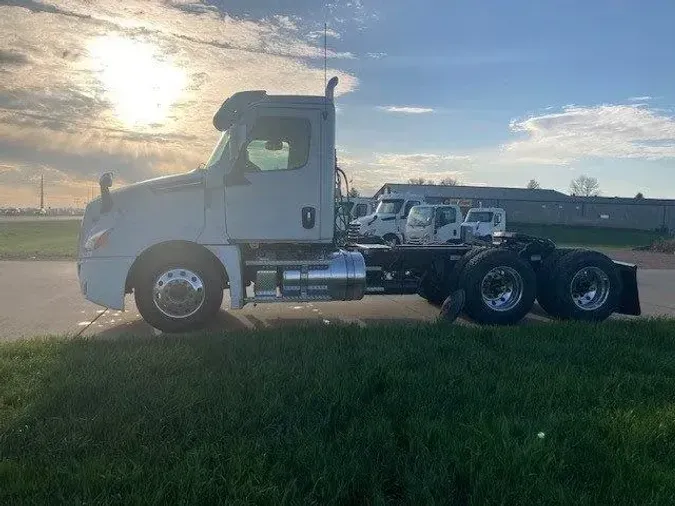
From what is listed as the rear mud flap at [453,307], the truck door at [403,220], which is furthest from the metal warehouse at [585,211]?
the rear mud flap at [453,307]

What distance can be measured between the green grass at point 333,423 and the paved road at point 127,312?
1.66 meters

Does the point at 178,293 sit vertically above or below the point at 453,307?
above

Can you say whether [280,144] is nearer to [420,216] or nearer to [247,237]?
[247,237]

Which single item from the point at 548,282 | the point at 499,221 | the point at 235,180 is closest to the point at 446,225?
the point at 499,221

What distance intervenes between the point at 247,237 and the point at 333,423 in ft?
12.9

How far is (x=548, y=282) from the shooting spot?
8.67 metres

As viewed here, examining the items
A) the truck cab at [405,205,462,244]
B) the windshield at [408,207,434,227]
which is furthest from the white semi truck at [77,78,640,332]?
the windshield at [408,207,434,227]

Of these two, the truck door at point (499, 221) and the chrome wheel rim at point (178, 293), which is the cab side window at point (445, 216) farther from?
the chrome wheel rim at point (178, 293)

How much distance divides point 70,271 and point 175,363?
10029 mm

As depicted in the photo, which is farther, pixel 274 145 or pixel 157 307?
pixel 274 145

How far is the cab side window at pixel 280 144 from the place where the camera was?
24.5 feet

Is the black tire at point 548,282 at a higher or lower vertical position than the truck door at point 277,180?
lower

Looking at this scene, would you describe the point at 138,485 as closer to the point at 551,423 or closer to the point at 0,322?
the point at 551,423

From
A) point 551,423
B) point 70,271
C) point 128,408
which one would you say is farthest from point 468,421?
point 70,271
